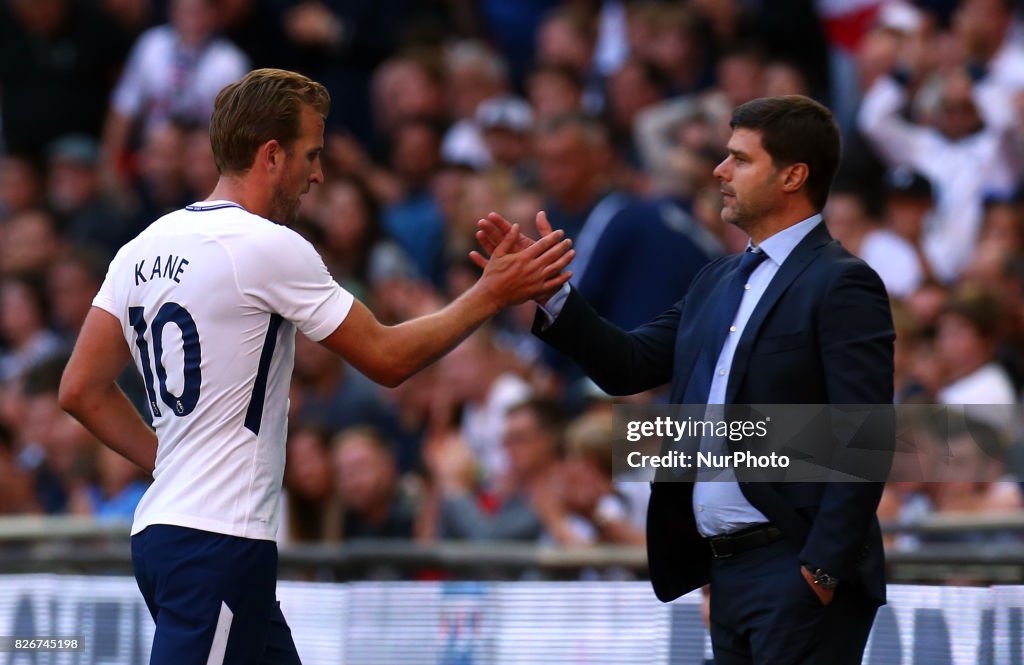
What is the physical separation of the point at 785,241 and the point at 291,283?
152 centimetres

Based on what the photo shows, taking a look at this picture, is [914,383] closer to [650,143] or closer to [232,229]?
[650,143]

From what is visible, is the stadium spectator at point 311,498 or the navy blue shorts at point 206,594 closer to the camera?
the navy blue shorts at point 206,594

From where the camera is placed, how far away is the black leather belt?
482 cm

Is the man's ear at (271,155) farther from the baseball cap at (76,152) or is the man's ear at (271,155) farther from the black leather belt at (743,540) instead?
the baseball cap at (76,152)

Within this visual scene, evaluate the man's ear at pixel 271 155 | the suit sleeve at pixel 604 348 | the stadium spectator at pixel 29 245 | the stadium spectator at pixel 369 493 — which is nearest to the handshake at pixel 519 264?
the suit sleeve at pixel 604 348

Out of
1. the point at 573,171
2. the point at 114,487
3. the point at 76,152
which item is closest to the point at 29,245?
the point at 76,152

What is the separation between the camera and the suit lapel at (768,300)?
16.1ft

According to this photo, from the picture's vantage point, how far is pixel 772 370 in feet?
15.9

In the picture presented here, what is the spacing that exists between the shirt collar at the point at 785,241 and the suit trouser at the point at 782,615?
0.89 m

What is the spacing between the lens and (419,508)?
29.9 ft

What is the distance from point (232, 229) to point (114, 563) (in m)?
3.57

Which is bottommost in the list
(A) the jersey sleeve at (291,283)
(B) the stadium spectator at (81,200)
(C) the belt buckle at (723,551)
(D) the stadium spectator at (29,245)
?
(C) the belt buckle at (723,551)

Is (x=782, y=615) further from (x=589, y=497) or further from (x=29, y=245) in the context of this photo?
(x=29, y=245)

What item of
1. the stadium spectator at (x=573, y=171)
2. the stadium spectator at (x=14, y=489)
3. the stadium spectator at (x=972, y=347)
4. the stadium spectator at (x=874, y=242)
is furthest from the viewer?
the stadium spectator at (x=14, y=489)
